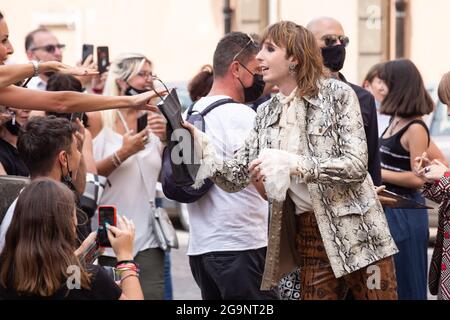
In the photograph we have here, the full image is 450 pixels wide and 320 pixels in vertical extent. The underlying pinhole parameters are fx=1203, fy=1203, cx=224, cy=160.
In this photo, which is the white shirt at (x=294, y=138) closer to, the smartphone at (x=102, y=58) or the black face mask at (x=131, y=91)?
the smartphone at (x=102, y=58)

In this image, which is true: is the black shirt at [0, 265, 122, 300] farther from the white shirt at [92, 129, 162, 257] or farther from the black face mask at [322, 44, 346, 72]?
the white shirt at [92, 129, 162, 257]

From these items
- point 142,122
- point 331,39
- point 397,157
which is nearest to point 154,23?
point 142,122

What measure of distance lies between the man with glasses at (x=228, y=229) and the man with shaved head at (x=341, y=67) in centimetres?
57

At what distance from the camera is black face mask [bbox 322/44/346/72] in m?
6.46

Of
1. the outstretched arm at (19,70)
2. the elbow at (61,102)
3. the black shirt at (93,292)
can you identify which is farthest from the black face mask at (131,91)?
the black shirt at (93,292)

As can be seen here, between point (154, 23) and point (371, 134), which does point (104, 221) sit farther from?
point (154, 23)

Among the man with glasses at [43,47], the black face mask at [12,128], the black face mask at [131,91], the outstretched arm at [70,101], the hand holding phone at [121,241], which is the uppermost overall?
the outstretched arm at [70,101]

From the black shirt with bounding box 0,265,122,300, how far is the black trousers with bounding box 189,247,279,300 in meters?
1.25

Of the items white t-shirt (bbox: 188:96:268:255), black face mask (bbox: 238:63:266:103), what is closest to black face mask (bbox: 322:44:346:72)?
black face mask (bbox: 238:63:266:103)

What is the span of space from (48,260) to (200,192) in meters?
1.59

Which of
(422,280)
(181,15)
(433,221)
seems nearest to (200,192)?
(422,280)

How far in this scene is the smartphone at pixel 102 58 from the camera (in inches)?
282

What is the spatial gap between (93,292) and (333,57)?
2302mm

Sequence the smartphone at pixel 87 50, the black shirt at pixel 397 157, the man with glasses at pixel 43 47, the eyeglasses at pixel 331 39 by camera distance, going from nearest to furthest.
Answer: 1. the eyeglasses at pixel 331 39
2. the black shirt at pixel 397 157
3. the smartphone at pixel 87 50
4. the man with glasses at pixel 43 47
